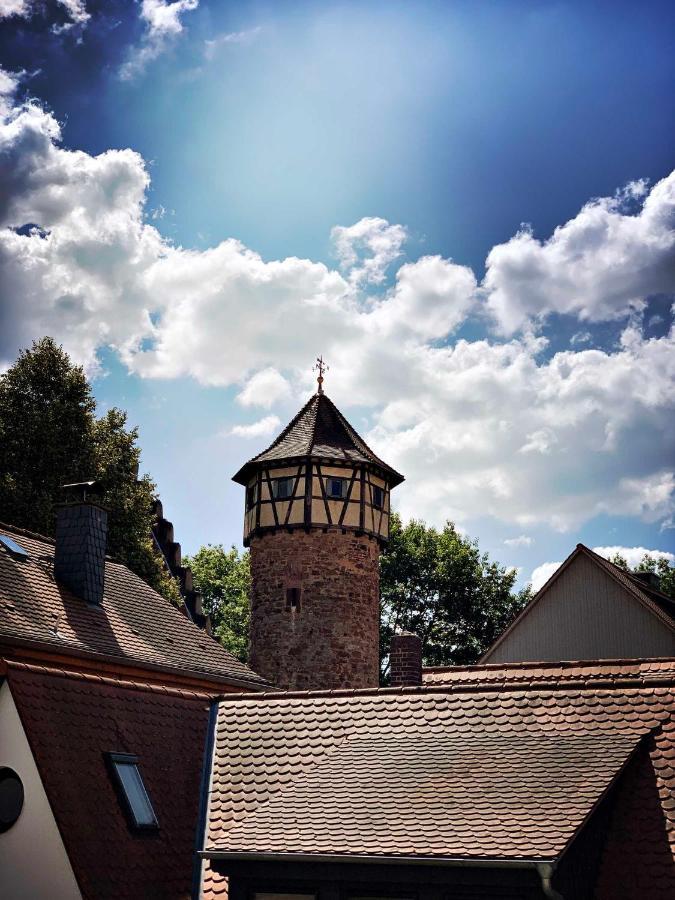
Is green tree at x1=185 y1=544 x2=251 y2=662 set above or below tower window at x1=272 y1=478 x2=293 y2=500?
above

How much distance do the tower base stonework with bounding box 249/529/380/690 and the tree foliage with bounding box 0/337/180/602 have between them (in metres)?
2.97

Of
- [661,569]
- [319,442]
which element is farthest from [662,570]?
[319,442]

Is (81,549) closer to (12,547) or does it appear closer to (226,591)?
(12,547)

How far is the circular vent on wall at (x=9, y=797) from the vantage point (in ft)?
37.2

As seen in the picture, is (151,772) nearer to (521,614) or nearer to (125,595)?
(125,595)

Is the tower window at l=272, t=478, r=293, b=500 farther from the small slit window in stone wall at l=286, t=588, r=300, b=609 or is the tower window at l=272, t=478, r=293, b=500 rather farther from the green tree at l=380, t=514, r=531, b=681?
the green tree at l=380, t=514, r=531, b=681

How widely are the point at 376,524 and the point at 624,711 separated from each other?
18.7 meters

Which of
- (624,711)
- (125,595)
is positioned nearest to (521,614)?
(125,595)

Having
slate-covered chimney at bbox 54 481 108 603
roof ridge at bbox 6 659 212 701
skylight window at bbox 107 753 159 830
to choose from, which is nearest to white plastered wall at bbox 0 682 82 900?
roof ridge at bbox 6 659 212 701

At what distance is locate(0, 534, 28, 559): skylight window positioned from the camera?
18625mm

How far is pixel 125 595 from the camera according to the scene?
20.8m

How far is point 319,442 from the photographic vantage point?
1211 inches

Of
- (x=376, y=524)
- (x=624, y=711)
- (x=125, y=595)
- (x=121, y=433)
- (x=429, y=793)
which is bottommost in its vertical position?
(x=429, y=793)

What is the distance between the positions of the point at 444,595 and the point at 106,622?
26764 millimetres
